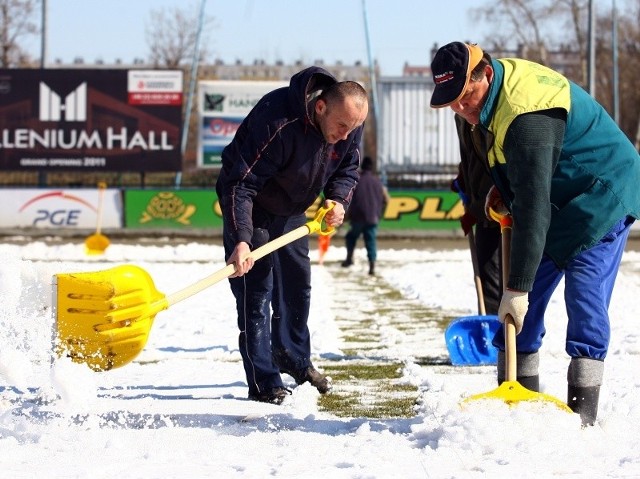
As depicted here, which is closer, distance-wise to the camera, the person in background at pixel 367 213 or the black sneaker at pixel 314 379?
the black sneaker at pixel 314 379

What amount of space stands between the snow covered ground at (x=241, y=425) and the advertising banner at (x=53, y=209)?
1851 cm

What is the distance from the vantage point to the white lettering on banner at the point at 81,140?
2752 centimetres

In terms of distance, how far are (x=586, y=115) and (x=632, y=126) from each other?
5133 cm

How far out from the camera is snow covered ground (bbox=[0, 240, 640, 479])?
13.8 ft

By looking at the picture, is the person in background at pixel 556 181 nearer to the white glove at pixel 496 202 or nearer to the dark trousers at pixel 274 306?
the white glove at pixel 496 202

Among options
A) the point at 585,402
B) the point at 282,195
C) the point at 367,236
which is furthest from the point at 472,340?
the point at 367,236

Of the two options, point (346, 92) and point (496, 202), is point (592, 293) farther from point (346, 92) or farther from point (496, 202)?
point (346, 92)

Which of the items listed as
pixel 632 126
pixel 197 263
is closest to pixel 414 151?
pixel 197 263

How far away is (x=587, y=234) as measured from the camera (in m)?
4.52

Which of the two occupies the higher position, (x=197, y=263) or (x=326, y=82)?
(x=326, y=82)

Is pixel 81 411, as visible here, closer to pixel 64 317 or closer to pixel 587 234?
pixel 64 317

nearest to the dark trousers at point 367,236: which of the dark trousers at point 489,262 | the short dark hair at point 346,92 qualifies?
the dark trousers at point 489,262

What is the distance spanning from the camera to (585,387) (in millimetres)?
4574

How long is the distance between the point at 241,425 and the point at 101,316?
79 cm
